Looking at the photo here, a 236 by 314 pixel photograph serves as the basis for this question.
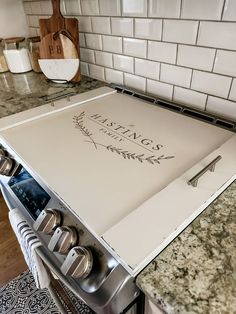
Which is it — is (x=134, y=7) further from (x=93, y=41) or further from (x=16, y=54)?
(x=16, y=54)

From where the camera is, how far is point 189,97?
33.9 inches

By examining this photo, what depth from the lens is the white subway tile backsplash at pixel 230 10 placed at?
63 centimetres

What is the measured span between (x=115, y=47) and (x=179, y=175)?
70cm

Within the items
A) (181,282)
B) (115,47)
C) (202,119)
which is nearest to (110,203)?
(181,282)

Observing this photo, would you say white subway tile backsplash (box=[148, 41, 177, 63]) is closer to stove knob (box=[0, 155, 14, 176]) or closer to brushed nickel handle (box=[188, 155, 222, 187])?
brushed nickel handle (box=[188, 155, 222, 187])

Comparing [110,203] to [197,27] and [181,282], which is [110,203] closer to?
[181,282]

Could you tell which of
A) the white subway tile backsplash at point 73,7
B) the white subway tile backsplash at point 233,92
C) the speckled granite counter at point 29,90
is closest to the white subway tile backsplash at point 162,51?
the white subway tile backsplash at point 233,92

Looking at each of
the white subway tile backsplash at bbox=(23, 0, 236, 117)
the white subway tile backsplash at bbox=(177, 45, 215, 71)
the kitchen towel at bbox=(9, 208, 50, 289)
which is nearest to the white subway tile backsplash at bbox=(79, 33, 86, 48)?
the white subway tile backsplash at bbox=(23, 0, 236, 117)

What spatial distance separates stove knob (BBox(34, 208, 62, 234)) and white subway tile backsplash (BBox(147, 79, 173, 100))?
62 cm

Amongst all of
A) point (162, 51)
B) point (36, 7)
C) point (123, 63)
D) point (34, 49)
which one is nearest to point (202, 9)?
point (162, 51)

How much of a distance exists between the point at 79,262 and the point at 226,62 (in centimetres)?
66

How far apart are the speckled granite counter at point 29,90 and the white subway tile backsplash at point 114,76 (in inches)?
1.7

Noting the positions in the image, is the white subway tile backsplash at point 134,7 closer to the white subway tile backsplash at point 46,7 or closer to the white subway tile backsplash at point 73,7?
the white subway tile backsplash at point 73,7

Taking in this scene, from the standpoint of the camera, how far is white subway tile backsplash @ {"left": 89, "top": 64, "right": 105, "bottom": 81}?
117cm
